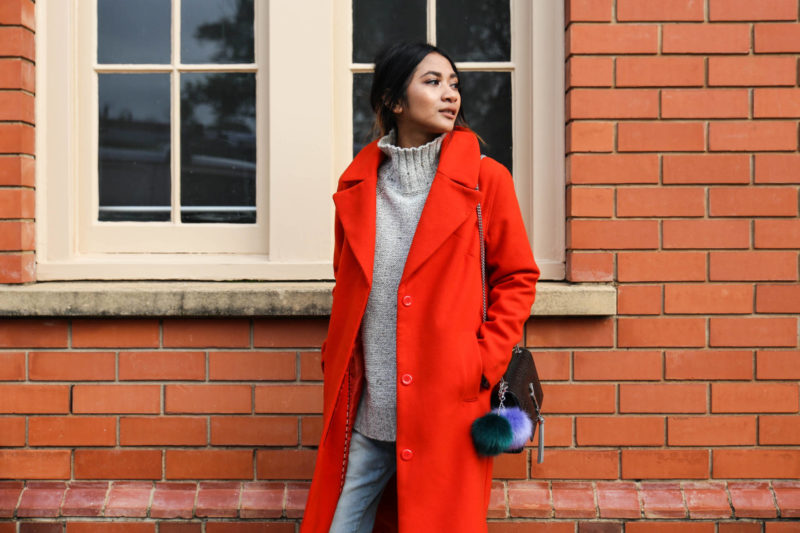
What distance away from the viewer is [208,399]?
114 inches

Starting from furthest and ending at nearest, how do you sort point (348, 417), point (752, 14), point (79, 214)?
point (79, 214) → point (752, 14) → point (348, 417)

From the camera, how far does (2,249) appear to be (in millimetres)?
2891

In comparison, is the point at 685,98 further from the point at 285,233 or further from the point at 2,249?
the point at 2,249

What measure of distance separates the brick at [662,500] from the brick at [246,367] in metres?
1.42

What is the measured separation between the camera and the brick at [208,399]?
2893mm

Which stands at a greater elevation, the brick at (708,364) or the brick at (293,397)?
the brick at (708,364)

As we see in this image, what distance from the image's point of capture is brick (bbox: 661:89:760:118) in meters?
2.78

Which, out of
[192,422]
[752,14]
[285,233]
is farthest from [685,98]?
[192,422]

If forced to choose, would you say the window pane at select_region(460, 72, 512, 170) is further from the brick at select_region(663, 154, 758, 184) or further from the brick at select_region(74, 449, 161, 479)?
the brick at select_region(74, 449, 161, 479)

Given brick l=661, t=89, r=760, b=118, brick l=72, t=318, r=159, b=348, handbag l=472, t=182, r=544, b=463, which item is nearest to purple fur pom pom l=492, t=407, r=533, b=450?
handbag l=472, t=182, r=544, b=463

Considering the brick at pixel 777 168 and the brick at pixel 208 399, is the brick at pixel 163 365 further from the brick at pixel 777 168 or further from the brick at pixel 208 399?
the brick at pixel 777 168

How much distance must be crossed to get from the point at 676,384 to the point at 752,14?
1.42m

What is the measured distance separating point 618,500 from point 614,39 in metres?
1.74

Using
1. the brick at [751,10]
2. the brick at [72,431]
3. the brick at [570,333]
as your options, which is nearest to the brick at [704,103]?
the brick at [751,10]
